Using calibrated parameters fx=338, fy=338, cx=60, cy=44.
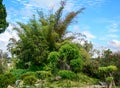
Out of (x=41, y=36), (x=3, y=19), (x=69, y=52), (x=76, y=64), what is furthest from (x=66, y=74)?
(x=3, y=19)

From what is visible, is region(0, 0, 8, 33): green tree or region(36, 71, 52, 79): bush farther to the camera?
region(0, 0, 8, 33): green tree

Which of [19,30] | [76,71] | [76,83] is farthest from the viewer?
[19,30]

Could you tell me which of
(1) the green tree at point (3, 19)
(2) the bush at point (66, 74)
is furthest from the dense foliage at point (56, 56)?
(1) the green tree at point (3, 19)

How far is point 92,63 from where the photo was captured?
21.1 metres

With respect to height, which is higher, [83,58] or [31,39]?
[31,39]

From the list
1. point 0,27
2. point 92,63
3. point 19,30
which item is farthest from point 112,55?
point 0,27

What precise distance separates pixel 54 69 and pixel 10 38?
5.79 meters

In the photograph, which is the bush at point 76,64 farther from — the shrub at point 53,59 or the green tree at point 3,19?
the green tree at point 3,19

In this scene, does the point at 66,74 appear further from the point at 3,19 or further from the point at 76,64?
the point at 3,19

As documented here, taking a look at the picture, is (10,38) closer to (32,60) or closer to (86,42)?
(32,60)

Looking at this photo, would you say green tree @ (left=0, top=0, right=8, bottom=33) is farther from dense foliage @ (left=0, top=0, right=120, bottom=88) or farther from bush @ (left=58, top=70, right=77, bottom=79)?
bush @ (left=58, top=70, right=77, bottom=79)

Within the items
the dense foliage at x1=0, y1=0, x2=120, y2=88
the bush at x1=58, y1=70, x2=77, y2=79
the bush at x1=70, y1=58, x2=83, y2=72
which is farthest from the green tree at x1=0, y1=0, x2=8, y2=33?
the bush at x1=58, y1=70, x2=77, y2=79

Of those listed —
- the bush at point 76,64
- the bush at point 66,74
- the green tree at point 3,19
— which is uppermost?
the green tree at point 3,19

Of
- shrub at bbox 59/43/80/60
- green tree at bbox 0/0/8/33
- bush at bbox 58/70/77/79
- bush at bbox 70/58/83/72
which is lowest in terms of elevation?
bush at bbox 58/70/77/79
